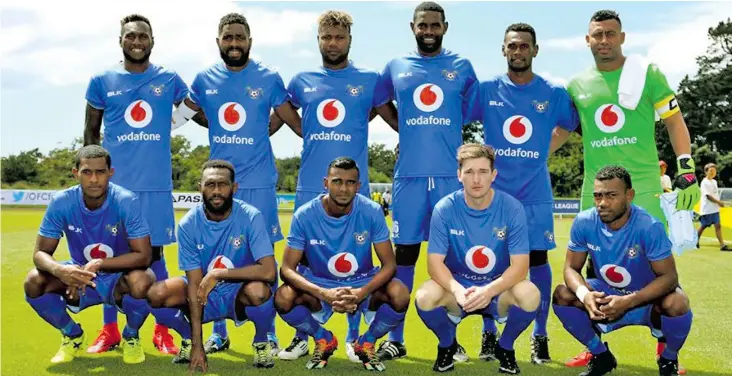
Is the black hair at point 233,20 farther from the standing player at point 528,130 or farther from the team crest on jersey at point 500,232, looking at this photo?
the team crest on jersey at point 500,232

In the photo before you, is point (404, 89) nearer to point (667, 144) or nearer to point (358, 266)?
point (358, 266)

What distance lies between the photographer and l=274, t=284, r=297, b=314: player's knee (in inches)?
191

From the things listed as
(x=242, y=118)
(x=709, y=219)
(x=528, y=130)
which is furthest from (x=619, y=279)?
(x=709, y=219)

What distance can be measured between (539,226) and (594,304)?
46.5 inches

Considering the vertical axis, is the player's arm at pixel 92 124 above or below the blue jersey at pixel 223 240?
above

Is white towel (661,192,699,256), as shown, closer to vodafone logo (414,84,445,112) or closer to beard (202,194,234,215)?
vodafone logo (414,84,445,112)

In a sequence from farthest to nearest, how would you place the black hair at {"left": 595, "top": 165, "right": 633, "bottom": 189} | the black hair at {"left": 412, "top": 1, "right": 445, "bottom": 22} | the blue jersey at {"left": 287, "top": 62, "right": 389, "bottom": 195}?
the blue jersey at {"left": 287, "top": 62, "right": 389, "bottom": 195}, the black hair at {"left": 412, "top": 1, "right": 445, "bottom": 22}, the black hair at {"left": 595, "top": 165, "right": 633, "bottom": 189}

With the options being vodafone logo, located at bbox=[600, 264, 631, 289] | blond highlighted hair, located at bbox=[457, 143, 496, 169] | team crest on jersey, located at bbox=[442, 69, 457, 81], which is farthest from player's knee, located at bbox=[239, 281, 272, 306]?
vodafone logo, located at bbox=[600, 264, 631, 289]

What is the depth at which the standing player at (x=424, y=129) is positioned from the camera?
18.2 feet

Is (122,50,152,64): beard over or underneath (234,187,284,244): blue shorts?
over

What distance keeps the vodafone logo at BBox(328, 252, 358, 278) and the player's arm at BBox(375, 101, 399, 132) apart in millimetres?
1372

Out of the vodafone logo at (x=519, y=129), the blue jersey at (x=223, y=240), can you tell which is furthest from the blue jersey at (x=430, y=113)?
the blue jersey at (x=223, y=240)

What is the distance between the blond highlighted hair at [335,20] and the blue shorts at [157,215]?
1.90 meters

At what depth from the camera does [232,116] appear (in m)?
5.75
